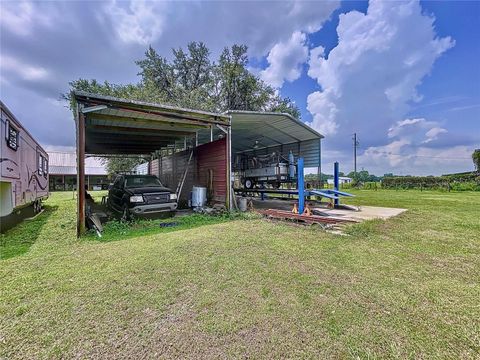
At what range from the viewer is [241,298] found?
2.59 metres

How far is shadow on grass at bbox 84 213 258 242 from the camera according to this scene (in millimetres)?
5493

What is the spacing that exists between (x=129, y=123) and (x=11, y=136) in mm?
3520

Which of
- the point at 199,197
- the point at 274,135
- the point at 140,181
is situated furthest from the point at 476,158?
the point at 140,181

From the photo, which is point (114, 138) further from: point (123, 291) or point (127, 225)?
point (123, 291)

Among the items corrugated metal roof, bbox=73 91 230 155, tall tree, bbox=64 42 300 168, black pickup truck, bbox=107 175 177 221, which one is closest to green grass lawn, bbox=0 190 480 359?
black pickup truck, bbox=107 175 177 221

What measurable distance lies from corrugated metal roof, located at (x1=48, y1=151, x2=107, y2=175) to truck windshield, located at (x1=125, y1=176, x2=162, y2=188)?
27387 mm

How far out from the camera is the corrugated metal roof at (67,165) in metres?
31.6

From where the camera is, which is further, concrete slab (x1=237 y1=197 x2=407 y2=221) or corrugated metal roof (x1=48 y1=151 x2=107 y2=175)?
corrugated metal roof (x1=48 y1=151 x2=107 y2=175)

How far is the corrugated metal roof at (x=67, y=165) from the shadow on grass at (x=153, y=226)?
2935 centimetres

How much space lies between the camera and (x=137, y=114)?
730 centimetres

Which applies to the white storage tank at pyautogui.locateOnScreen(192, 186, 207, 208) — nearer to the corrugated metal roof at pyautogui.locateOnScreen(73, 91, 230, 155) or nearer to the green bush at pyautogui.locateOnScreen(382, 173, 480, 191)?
the corrugated metal roof at pyautogui.locateOnScreen(73, 91, 230, 155)

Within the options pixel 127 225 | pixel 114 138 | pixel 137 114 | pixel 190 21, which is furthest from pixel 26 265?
pixel 190 21

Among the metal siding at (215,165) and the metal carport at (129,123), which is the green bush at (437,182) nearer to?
the metal siding at (215,165)

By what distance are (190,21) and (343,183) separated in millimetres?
30169
